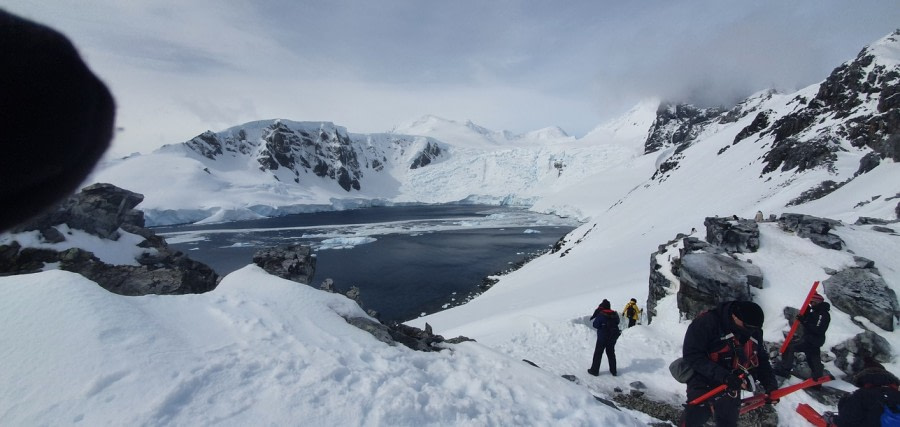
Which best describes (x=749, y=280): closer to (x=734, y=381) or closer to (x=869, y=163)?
(x=734, y=381)

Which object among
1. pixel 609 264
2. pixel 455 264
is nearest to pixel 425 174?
pixel 455 264

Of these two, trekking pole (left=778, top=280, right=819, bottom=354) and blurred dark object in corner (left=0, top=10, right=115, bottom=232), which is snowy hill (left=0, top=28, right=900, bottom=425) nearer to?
trekking pole (left=778, top=280, right=819, bottom=354)

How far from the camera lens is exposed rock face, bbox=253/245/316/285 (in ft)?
58.9

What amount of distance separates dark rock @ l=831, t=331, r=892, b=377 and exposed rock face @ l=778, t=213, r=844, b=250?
Answer: 3235mm

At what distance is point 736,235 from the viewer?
12.1 meters

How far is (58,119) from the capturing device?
118 cm

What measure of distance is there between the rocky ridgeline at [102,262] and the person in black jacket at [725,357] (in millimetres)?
15393

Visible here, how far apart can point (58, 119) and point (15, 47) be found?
0.96ft

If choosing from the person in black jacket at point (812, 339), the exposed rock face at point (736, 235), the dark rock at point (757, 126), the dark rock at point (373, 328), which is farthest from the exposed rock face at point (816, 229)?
the dark rock at point (757, 126)

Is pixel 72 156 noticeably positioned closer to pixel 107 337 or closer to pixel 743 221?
pixel 107 337

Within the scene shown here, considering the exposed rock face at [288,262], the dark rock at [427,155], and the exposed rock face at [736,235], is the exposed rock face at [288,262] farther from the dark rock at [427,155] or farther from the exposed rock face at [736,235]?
the dark rock at [427,155]

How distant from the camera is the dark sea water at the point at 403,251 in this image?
29.8 meters

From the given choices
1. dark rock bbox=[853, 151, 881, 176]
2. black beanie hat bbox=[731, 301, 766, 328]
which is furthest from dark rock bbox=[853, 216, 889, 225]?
black beanie hat bbox=[731, 301, 766, 328]

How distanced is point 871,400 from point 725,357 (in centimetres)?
174
